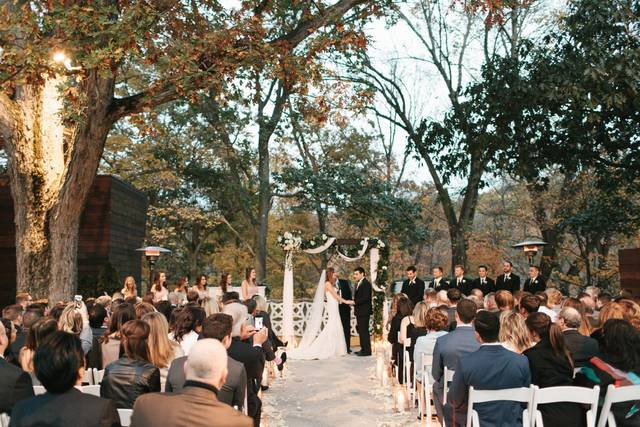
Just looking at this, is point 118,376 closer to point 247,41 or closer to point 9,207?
point 247,41

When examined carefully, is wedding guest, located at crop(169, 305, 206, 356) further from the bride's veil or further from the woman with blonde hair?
the bride's veil

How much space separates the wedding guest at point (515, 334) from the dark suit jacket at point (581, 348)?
1.45ft

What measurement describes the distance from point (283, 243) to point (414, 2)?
48.1 ft

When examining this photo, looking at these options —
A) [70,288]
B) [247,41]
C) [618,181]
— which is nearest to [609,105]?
[618,181]

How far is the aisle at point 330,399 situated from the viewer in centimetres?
759

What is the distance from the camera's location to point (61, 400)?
2914 mm

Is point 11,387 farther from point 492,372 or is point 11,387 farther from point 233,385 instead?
point 492,372

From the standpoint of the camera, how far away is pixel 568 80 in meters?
12.1

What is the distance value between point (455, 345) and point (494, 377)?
3.55ft

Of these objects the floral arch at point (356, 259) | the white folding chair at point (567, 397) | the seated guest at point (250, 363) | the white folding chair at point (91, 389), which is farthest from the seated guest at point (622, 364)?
the floral arch at point (356, 259)

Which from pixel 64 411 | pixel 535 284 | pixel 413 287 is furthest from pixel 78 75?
pixel 535 284

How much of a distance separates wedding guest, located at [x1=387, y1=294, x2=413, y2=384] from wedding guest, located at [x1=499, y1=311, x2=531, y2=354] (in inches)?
140

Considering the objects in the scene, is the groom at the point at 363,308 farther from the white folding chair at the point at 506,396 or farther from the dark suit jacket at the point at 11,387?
the dark suit jacket at the point at 11,387

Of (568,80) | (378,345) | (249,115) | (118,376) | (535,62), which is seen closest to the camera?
(118,376)
